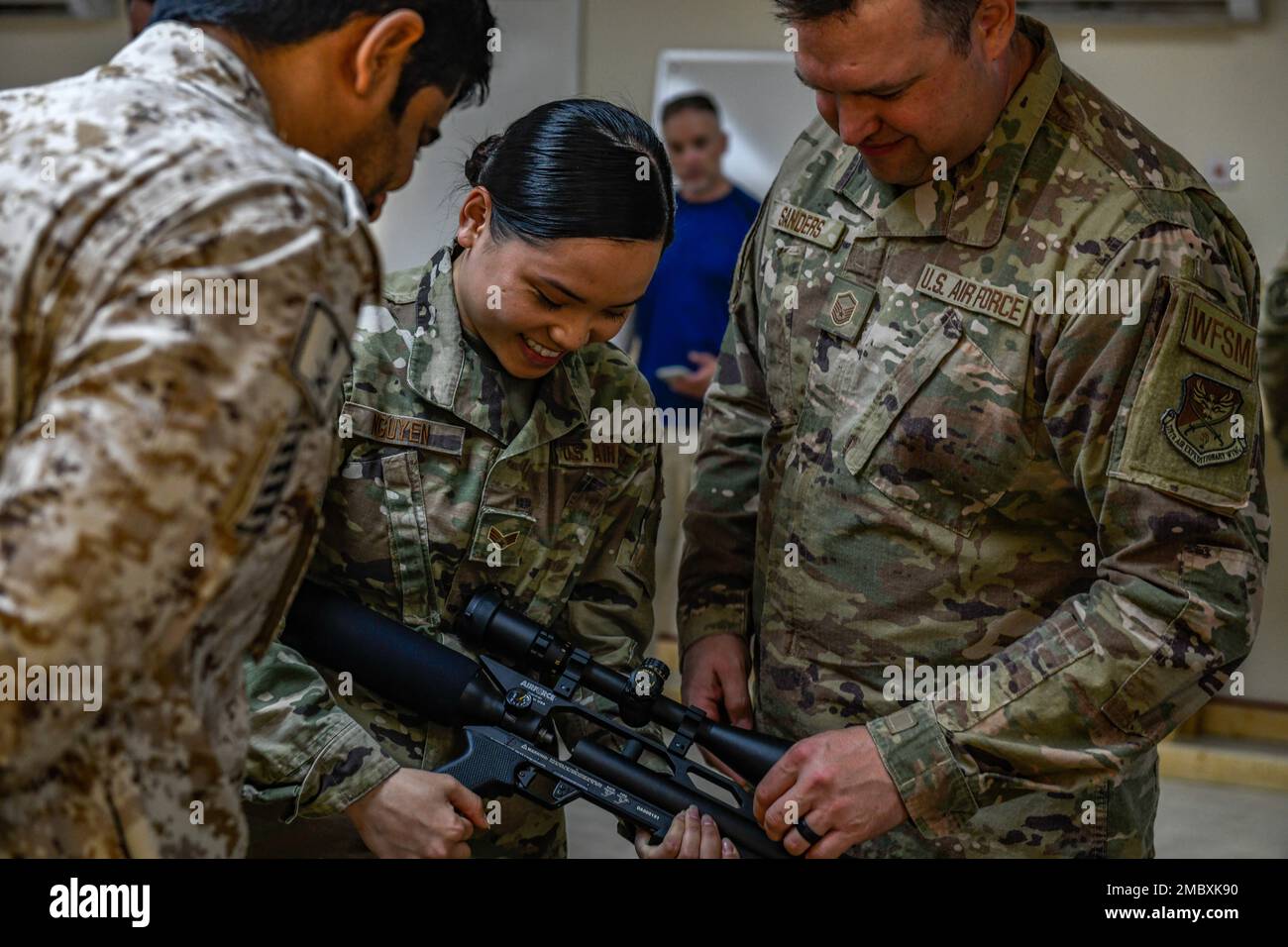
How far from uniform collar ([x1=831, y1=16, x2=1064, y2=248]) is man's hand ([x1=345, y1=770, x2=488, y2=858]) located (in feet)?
2.78

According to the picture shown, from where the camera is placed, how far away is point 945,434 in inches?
60.8

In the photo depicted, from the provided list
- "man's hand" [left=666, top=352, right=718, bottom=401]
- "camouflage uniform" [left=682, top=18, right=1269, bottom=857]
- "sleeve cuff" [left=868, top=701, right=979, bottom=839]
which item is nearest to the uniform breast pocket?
"camouflage uniform" [left=682, top=18, right=1269, bottom=857]

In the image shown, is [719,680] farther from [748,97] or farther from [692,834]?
[748,97]

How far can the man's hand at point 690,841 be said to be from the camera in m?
1.35

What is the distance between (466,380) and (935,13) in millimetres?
667

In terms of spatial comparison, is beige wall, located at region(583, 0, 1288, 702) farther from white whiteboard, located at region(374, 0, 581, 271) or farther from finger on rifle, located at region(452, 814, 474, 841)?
finger on rifle, located at region(452, 814, 474, 841)

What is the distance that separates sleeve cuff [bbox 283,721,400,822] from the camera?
4.44 feet

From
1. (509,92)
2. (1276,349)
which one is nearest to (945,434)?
(1276,349)

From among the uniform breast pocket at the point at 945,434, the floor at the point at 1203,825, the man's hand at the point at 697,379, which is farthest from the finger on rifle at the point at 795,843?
the man's hand at the point at 697,379

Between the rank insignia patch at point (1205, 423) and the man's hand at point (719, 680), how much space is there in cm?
62

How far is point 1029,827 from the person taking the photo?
1571 millimetres
